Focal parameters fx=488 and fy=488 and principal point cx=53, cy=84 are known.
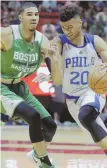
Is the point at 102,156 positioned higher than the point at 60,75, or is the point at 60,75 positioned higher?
the point at 60,75

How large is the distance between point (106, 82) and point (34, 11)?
1.27 meters

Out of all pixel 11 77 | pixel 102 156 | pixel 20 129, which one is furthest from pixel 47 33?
pixel 11 77

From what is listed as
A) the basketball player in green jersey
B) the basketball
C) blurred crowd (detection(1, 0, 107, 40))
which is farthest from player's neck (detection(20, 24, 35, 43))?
blurred crowd (detection(1, 0, 107, 40))

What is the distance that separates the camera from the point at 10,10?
1509cm

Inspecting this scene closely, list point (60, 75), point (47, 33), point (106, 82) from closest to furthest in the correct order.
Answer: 1. point (106, 82)
2. point (60, 75)
3. point (47, 33)

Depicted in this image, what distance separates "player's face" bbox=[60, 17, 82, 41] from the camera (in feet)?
18.1

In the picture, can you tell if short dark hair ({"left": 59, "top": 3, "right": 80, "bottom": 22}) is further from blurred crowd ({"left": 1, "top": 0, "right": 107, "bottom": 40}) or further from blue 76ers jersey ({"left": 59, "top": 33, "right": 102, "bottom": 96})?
blurred crowd ({"left": 1, "top": 0, "right": 107, "bottom": 40})

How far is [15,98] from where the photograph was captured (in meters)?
5.53

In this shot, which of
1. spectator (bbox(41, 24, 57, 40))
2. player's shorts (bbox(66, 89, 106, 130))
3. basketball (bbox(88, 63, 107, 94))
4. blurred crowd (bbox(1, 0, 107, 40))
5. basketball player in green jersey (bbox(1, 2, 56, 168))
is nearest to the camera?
basketball (bbox(88, 63, 107, 94))

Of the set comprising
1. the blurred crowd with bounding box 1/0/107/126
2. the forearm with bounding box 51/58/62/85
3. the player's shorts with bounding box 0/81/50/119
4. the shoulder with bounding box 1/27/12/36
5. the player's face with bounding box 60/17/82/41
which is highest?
the player's face with bounding box 60/17/82/41

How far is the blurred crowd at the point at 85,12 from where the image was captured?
13.9m

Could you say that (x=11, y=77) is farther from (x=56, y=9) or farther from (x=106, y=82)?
(x=56, y=9)

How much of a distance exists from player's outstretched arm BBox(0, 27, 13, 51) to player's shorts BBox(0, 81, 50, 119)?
0.47 meters

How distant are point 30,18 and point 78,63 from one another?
0.76m
